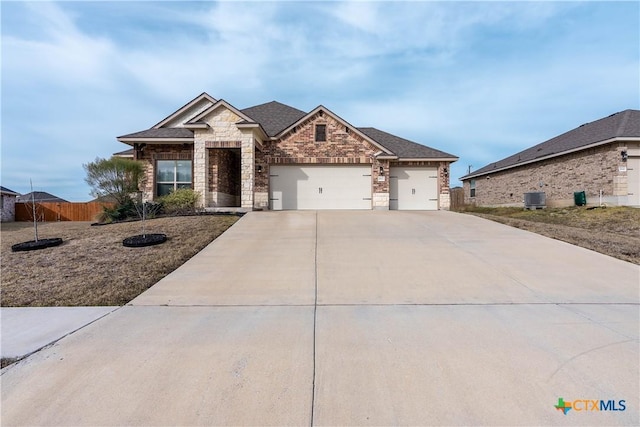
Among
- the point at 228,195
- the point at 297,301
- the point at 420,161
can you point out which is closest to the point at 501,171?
the point at 420,161

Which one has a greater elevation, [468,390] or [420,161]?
[420,161]

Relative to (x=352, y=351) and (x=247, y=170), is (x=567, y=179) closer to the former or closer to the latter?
(x=247, y=170)

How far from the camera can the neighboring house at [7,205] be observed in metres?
22.1

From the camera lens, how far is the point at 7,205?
→ 2269cm

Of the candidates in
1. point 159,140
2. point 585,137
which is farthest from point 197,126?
point 585,137

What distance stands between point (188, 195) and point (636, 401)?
1412 cm

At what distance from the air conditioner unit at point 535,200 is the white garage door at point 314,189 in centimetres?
1030

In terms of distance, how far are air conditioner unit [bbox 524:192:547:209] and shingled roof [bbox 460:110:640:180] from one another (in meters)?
2.58

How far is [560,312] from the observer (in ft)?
15.8

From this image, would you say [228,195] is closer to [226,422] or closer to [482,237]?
[482,237]

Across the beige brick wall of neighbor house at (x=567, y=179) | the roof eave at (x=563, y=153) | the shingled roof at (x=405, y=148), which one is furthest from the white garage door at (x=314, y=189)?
the beige brick wall of neighbor house at (x=567, y=179)

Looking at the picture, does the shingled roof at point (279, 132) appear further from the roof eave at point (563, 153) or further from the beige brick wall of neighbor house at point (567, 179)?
the beige brick wall of neighbor house at point (567, 179)

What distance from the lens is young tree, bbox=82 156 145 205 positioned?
42.7 feet

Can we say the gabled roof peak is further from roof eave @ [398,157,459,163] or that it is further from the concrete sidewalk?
the concrete sidewalk
